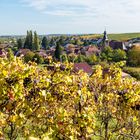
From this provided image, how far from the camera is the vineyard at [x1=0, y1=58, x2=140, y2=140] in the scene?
262 inches

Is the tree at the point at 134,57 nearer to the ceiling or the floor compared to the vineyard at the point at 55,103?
nearer to the floor

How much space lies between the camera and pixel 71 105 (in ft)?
30.6

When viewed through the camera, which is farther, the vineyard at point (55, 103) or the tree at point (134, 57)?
the tree at point (134, 57)

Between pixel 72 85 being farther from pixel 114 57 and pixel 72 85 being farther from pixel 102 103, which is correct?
pixel 114 57

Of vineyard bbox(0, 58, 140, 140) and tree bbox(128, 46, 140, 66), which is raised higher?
vineyard bbox(0, 58, 140, 140)

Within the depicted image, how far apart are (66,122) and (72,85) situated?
8.00ft

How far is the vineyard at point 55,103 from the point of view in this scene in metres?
6.66

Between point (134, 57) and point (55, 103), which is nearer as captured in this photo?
point (55, 103)

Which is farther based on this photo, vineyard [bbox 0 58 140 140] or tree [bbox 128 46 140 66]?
tree [bbox 128 46 140 66]

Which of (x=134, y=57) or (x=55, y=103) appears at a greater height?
(x=55, y=103)

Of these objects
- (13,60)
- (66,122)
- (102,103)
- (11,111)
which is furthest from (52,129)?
(102,103)

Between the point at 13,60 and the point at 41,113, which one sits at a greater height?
the point at 13,60

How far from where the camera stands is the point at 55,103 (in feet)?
28.5

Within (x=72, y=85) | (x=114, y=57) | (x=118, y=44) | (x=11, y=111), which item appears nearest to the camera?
(x=11, y=111)
